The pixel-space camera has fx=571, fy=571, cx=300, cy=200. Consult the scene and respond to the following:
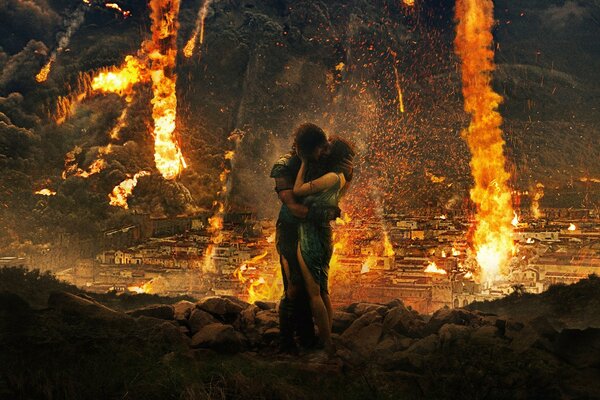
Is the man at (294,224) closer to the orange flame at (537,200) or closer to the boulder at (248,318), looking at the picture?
the boulder at (248,318)

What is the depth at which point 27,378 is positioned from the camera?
7.05 metres

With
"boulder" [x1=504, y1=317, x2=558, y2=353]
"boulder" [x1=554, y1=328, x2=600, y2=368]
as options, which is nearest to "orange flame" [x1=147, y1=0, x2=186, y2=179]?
"boulder" [x1=504, y1=317, x2=558, y2=353]

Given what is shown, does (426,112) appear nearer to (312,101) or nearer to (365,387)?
(312,101)

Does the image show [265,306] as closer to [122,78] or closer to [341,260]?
[341,260]

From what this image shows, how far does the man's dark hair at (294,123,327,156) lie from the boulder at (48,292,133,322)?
3.91 metres

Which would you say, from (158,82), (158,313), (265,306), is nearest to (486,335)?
(265,306)

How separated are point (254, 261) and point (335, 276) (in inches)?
113

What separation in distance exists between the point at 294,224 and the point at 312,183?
75 cm

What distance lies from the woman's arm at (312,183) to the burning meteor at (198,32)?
63.8ft

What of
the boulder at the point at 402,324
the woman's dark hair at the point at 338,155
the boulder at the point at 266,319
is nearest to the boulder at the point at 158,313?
the boulder at the point at 266,319

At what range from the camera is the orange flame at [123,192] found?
68.8 ft

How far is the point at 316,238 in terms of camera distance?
28.4 ft

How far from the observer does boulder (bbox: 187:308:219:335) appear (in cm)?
956

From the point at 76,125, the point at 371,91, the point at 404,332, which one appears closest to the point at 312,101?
the point at 371,91
